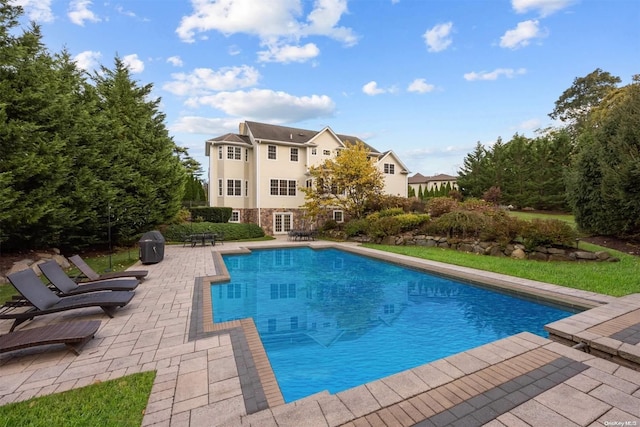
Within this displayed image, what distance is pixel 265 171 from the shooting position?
23.9 m

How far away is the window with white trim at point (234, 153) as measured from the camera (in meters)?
23.8

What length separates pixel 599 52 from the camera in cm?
1116

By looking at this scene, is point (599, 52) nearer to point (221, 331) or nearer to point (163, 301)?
point (221, 331)

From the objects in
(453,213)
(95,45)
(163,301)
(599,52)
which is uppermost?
(95,45)

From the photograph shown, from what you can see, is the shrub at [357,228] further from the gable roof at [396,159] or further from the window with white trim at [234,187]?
the gable roof at [396,159]

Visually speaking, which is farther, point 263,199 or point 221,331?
point 263,199

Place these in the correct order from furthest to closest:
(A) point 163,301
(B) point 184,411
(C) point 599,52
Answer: (C) point 599,52, (A) point 163,301, (B) point 184,411

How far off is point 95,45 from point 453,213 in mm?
17986

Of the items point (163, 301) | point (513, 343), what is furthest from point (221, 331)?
point (513, 343)

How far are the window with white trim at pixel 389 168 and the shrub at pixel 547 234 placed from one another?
16.9 meters

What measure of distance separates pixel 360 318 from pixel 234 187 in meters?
19.5

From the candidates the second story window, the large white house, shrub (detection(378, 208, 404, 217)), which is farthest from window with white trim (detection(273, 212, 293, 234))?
shrub (detection(378, 208, 404, 217))

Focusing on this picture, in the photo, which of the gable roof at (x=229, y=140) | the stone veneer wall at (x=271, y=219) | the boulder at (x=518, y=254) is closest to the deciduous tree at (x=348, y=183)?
the stone veneer wall at (x=271, y=219)

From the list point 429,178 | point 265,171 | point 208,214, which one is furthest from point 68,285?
point 429,178
